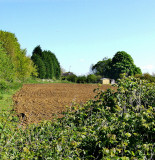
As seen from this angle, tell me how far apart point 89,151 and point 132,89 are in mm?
3122

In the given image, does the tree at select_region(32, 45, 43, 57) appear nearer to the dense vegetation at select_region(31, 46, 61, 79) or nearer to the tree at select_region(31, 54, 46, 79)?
the dense vegetation at select_region(31, 46, 61, 79)

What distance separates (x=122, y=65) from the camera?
2179 inches

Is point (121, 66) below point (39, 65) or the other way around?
the other way around

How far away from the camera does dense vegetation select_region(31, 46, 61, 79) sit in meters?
39.4

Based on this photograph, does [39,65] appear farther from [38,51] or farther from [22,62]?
[22,62]

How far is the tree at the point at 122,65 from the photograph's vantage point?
55344 millimetres

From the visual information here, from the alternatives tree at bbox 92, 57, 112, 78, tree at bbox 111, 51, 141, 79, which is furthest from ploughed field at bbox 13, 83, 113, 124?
tree at bbox 92, 57, 112, 78

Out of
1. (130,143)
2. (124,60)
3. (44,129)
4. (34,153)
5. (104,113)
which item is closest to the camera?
(34,153)

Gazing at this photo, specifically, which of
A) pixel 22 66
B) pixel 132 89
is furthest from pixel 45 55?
pixel 132 89

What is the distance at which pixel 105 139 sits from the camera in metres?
4.14

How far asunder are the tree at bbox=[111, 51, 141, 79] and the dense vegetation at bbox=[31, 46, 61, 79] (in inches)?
630

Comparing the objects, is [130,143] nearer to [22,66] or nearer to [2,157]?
[2,157]

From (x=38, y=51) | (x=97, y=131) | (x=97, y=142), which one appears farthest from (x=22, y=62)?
(x=97, y=142)

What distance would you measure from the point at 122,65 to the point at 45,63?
21.3m
